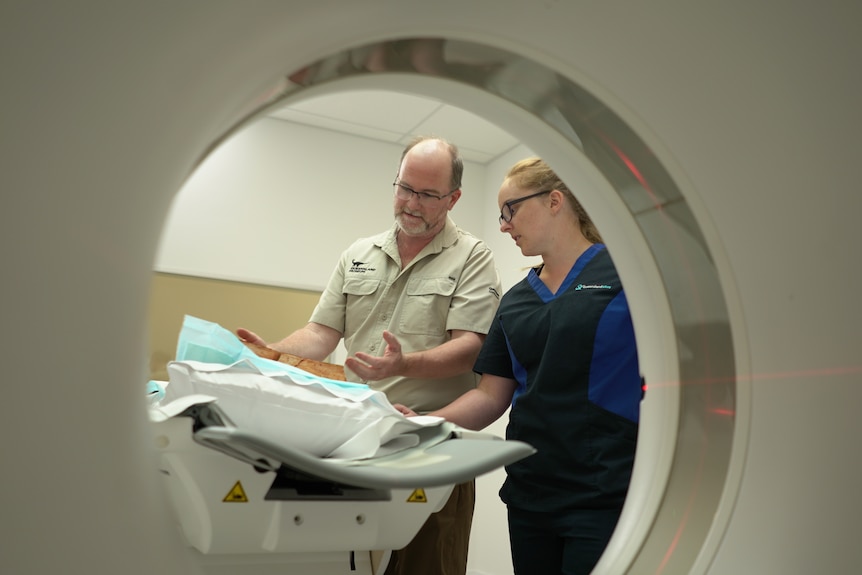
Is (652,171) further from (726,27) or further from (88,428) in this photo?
(88,428)

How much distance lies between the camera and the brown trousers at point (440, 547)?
159 cm

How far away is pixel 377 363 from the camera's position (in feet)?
4.73

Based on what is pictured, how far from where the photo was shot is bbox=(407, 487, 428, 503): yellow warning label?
3.44ft

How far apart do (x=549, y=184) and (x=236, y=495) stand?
3.43ft

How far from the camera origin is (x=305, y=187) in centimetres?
415

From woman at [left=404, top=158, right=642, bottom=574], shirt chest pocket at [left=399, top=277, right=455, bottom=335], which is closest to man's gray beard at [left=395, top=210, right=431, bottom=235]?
shirt chest pocket at [left=399, top=277, right=455, bottom=335]

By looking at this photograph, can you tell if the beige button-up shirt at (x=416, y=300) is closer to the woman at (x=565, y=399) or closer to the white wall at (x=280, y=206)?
the woman at (x=565, y=399)

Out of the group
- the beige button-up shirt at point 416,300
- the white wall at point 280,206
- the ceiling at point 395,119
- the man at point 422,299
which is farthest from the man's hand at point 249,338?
the ceiling at point 395,119

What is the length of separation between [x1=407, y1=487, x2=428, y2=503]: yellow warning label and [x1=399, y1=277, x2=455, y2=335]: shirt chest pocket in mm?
807

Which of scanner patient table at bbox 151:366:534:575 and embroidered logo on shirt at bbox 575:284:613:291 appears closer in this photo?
scanner patient table at bbox 151:366:534:575

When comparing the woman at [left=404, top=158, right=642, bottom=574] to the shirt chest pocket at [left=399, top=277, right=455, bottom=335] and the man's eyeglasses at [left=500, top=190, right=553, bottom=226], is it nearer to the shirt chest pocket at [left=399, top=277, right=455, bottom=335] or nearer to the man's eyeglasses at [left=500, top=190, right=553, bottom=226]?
the man's eyeglasses at [left=500, top=190, right=553, bottom=226]

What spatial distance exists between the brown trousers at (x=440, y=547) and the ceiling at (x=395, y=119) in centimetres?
260

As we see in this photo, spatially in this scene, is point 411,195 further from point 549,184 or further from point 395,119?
point 395,119

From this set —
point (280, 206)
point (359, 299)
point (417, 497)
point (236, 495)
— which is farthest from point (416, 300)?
point (280, 206)
